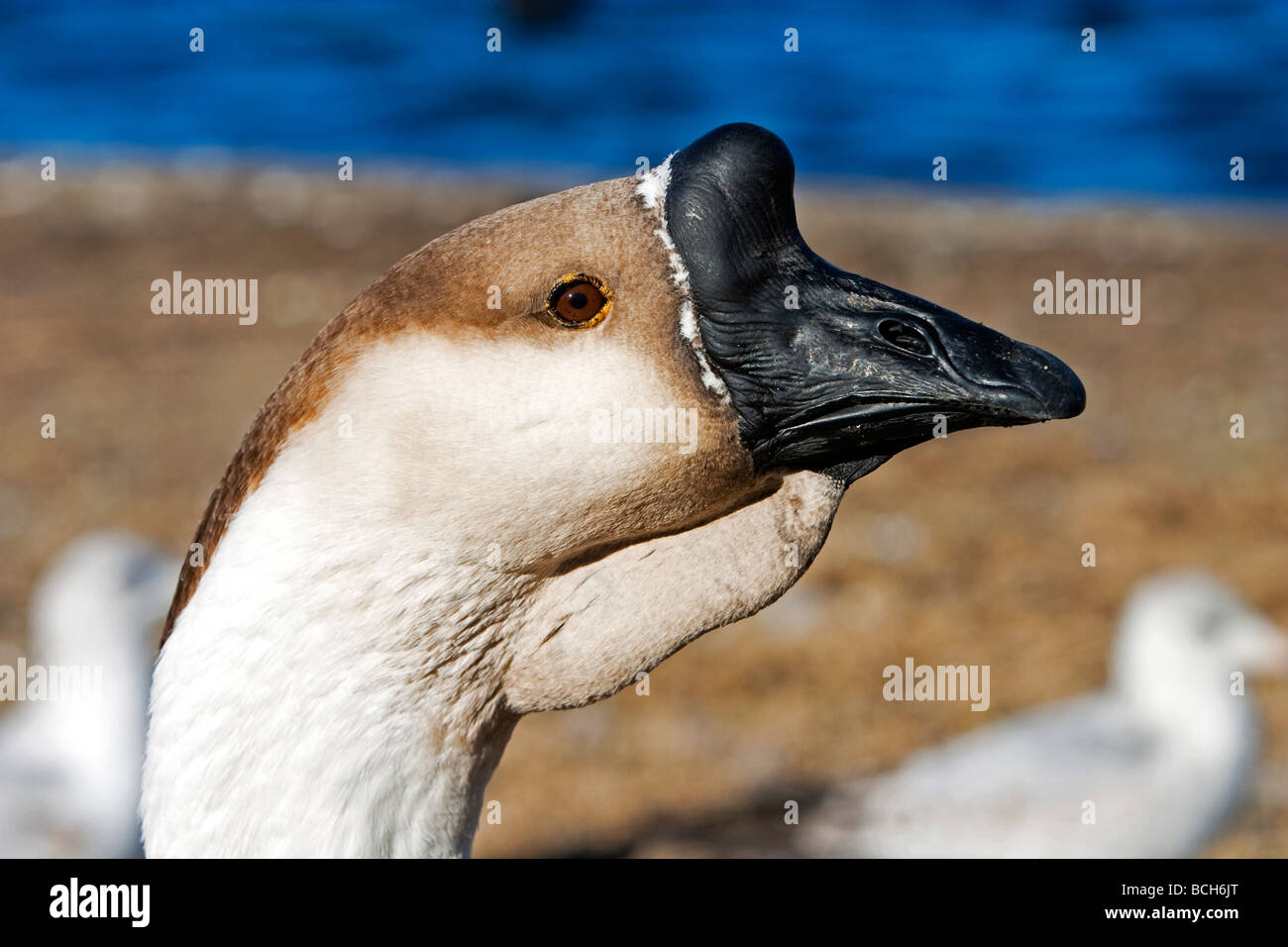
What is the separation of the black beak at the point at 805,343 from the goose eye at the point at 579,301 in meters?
0.17

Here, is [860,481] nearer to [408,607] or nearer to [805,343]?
[805,343]

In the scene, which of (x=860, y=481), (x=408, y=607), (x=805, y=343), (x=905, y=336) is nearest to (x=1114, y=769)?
(x=860, y=481)

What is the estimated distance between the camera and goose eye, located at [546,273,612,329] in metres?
2.22

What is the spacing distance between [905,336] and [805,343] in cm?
19

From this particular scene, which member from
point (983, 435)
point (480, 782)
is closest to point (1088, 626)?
point (983, 435)

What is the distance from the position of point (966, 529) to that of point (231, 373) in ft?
21.5

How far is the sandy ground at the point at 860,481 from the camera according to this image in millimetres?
7406

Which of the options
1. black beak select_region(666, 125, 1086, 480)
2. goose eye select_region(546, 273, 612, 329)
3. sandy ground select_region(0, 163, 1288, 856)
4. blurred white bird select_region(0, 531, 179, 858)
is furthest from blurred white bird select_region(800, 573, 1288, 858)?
goose eye select_region(546, 273, 612, 329)

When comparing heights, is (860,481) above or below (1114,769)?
above

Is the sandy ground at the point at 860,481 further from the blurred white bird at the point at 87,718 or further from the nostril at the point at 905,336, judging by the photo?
the nostril at the point at 905,336

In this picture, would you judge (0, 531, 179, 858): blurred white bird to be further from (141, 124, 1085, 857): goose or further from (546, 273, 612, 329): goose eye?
(546, 273, 612, 329): goose eye

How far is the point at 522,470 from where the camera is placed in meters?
2.22

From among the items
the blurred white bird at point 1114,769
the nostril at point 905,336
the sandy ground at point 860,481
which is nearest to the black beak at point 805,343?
the nostril at point 905,336

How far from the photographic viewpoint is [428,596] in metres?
2.32
